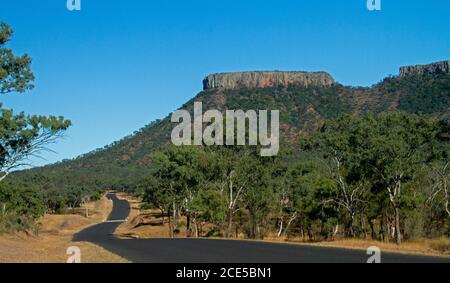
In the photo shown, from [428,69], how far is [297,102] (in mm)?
44677

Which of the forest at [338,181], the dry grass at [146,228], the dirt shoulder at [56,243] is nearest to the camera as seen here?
the dirt shoulder at [56,243]

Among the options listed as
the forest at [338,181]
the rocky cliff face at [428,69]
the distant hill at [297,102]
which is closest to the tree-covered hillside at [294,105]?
the distant hill at [297,102]

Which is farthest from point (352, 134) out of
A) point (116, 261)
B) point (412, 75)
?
point (412, 75)

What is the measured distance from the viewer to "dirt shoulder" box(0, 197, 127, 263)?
2177 cm

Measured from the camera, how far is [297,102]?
535 ft

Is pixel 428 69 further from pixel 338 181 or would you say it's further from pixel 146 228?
pixel 338 181

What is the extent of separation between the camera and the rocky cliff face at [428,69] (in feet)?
537

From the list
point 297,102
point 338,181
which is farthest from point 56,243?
point 297,102

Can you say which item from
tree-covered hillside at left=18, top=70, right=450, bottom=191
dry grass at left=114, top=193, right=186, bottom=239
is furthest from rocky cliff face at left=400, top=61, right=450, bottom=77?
dry grass at left=114, top=193, right=186, bottom=239

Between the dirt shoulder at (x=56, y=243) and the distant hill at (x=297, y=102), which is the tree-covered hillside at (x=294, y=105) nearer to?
the distant hill at (x=297, y=102)

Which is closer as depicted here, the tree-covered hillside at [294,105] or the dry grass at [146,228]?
the dry grass at [146,228]

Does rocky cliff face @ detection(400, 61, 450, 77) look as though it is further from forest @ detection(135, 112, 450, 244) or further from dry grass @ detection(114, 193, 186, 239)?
forest @ detection(135, 112, 450, 244)

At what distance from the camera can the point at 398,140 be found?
38844 mm
